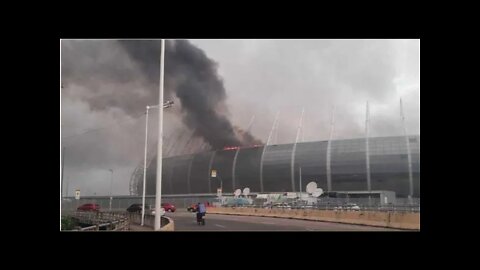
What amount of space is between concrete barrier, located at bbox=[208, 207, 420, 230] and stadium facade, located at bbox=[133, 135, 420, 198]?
175 feet

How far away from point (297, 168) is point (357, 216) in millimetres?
80336

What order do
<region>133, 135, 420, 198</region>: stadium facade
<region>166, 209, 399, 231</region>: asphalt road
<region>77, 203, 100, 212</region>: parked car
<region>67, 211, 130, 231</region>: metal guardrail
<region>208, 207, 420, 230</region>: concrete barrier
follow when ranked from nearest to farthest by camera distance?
<region>208, 207, 420, 230</region>: concrete barrier
<region>67, 211, 130, 231</region>: metal guardrail
<region>166, 209, 399, 231</region>: asphalt road
<region>77, 203, 100, 212</region>: parked car
<region>133, 135, 420, 198</region>: stadium facade

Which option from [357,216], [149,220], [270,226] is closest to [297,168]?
[357,216]

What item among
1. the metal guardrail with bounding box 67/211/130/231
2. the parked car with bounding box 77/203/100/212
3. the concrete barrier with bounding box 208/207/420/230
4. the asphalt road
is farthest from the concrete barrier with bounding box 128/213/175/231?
the concrete barrier with bounding box 208/207/420/230

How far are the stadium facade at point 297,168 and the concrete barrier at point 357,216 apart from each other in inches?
→ 2098

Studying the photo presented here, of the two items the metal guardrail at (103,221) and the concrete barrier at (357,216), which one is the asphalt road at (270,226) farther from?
the metal guardrail at (103,221)

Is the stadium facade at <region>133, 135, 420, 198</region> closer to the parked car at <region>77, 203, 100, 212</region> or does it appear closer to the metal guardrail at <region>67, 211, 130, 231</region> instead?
the parked car at <region>77, 203, 100, 212</region>

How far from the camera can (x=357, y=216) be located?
3509cm

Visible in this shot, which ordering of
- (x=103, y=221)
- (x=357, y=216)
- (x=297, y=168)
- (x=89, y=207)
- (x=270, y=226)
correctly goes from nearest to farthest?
(x=270, y=226) → (x=357, y=216) → (x=103, y=221) → (x=89, y=207) → (x=297, y=168)

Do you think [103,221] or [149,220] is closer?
[149,220]

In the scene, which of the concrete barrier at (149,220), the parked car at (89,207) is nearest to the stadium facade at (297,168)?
the parked car at (89,207)

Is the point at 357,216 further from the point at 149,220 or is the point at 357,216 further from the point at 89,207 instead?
the point at 89,207

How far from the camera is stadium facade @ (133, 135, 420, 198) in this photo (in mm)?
101562
